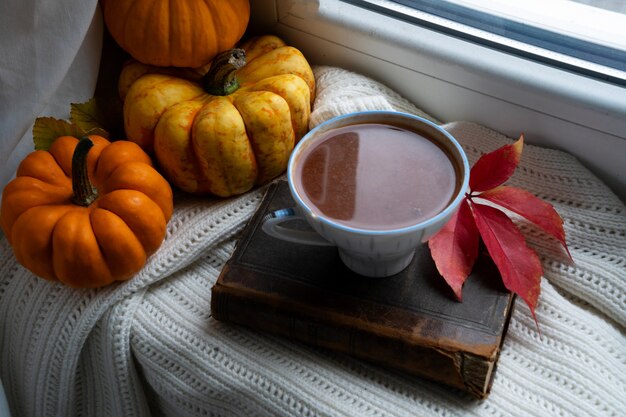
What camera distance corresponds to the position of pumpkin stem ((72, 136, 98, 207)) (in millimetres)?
581

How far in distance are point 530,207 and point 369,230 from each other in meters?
0.21

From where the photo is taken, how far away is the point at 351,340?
0.56 m

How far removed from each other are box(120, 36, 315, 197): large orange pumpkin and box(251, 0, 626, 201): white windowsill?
0.30ft

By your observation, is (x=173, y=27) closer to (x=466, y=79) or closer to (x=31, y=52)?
(x=31, y=52)

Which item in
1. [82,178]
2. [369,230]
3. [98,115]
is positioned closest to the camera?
[369,230]

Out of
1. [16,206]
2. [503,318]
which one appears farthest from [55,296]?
[503,318]

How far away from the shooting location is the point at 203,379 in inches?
23.2

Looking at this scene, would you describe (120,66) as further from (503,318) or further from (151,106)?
(503,318)

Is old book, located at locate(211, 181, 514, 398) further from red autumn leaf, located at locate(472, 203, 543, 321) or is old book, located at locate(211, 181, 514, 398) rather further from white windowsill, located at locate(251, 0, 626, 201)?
white windowsill, located at locate(251, 0, 626, 201)

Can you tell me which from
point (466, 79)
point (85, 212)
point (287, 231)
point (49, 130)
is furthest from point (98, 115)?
point (466, 79)

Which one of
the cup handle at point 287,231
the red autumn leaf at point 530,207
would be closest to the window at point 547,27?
the red autumn leaf at point 530,207

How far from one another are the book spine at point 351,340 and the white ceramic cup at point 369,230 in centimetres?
6

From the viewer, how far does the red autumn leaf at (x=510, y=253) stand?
0.56 metres

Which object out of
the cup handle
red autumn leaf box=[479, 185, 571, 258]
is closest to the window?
red autumn leaf box=[479, 185, 571, 258]
